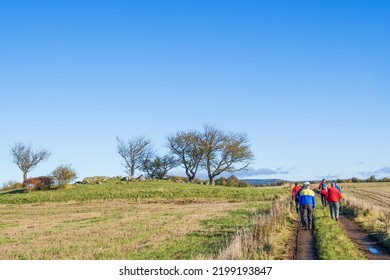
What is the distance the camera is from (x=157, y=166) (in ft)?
299

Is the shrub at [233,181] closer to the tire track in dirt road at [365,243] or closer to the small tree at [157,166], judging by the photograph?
the small tree at [157,166]

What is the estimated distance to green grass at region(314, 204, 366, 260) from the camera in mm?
15005

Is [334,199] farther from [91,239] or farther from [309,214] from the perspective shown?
[91,239]

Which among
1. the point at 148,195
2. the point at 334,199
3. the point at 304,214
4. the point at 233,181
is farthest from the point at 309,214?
the point at 233,181

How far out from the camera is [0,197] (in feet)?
192

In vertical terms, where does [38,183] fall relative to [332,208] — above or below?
above

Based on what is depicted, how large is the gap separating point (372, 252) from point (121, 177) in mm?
66624

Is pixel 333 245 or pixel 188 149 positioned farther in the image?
pixel 188 149

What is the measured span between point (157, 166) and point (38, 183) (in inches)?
1137

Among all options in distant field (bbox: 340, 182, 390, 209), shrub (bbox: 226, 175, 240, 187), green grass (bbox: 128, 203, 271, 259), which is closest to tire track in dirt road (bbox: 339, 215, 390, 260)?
green grass (bbox: 128, 203, 271, 259)
